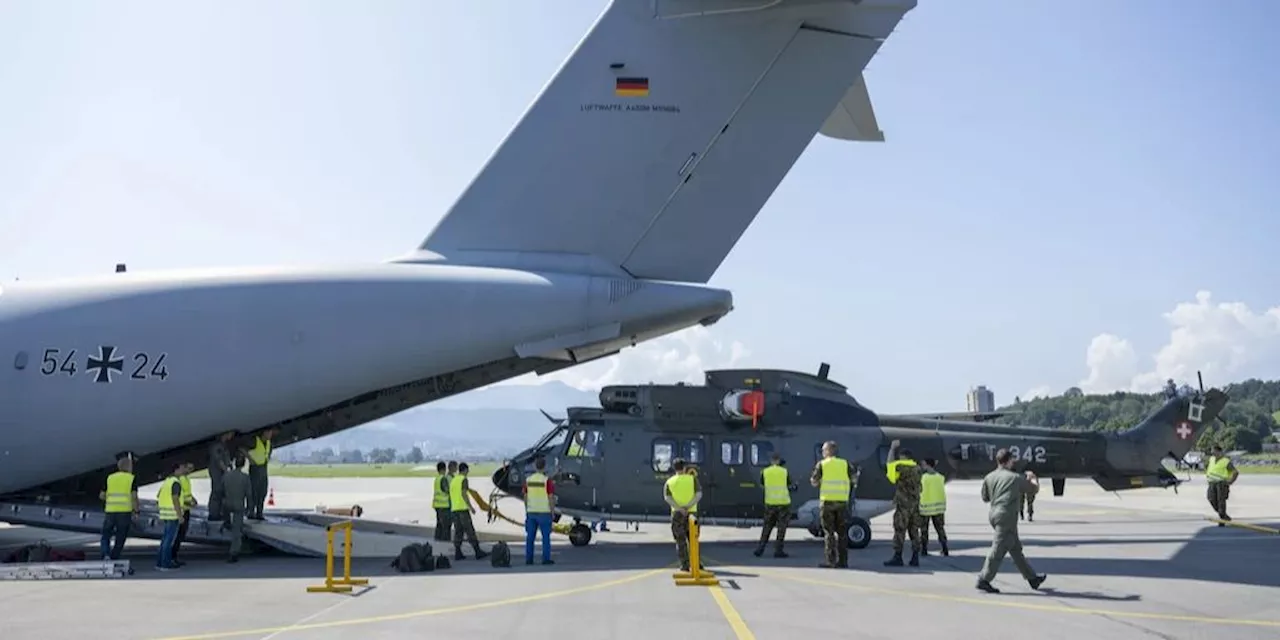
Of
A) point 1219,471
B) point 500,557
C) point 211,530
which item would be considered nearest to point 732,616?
point 500,557

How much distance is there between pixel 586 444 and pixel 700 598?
607 centimetres

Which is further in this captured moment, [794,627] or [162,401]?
[162,401]

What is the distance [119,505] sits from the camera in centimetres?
1302

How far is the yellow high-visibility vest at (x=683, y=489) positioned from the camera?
478 inches

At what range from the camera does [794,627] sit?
8188 millimetres

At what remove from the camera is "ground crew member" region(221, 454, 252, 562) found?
1351cm

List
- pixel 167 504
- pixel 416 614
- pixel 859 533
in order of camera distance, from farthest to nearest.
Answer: pixel 859 533 → pixel 167 504 → pixel 416 614

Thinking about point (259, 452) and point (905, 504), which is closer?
point (905, 504)

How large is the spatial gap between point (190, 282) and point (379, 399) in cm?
327

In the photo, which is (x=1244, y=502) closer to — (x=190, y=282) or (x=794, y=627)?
(x=794, y=627)

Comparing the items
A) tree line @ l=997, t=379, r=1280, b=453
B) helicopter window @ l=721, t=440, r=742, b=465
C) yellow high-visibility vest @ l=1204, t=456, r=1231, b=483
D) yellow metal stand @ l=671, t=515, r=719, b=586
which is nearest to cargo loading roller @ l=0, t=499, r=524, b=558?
yellow metal stand @ l=671, t=515, r=719, b=586

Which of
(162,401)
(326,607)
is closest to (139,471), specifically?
(162,401)

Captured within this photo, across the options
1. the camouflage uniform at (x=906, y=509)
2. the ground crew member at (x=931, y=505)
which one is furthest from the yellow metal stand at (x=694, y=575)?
the ground crew member at (x=931, y=505)

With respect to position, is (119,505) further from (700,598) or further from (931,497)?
(931,497)
